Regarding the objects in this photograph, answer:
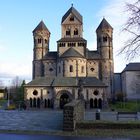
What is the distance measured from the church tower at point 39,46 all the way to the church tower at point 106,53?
15792 mm

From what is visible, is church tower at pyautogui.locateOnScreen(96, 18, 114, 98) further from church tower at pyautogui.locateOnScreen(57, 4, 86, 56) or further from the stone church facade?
church tower at pyautogui.locateOnScreen(57, 4, 86, 56)

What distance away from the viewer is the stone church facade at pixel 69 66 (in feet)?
247

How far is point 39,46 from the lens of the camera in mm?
93938

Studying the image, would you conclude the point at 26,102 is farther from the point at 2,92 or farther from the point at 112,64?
the point at 2,92

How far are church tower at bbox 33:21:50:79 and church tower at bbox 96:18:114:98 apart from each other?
622 inches

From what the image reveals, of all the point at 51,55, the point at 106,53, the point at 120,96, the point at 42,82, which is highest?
the point at 106,53

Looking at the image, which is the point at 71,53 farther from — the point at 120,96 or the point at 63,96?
the point at 120,96

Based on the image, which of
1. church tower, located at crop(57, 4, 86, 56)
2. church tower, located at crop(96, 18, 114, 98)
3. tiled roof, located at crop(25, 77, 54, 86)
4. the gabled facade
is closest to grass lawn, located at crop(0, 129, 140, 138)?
tiled roof, located at crop(25, 77, 54, 86)

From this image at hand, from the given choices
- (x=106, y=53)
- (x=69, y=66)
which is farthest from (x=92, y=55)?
Result: (x=69, y=66)

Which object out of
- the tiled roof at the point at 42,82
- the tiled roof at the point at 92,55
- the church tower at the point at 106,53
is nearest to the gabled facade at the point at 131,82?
the church tower at the point at 106,53

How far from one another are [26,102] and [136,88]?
3494cm

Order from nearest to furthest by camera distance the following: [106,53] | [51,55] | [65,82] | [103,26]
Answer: [65,82]
[106,53]
[51,55]
[103,26]

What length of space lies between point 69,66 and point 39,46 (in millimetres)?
13994

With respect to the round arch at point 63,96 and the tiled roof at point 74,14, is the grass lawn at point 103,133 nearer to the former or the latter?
the round arch at point 63,96
